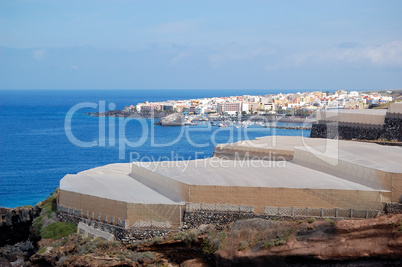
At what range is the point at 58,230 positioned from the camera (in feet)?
64.8

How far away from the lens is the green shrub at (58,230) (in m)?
19.4

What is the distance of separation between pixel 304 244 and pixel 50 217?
11241mm

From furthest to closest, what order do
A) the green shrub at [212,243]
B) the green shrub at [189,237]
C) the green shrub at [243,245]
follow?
the green shrub at [189,237], the green shrub at [212,243], the green shrub at [243,245]

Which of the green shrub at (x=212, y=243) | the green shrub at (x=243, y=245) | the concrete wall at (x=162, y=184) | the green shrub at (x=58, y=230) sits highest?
the concrete wall at (x=162, y=184)

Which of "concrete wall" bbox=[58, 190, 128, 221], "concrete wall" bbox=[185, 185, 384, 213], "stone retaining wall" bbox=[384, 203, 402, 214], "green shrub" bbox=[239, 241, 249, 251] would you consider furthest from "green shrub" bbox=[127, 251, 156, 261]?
"stone retaining wall" bbox=[384, 203, 402, 214]

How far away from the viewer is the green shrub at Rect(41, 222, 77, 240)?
19438 millimetres

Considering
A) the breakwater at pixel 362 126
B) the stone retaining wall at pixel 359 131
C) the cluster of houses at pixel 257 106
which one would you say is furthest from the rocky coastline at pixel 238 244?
the cluster of houses at pixel 257 106

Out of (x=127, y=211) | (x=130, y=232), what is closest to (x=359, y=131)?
(x=127, y=211)

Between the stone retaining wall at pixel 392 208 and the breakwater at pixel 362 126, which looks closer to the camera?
the stone retaining wall at pixel 392 208

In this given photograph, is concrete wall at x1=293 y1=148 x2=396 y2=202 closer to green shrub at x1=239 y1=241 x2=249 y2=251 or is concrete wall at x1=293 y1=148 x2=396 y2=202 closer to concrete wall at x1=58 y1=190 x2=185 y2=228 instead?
green shrub at x1=239 y1=241 x2=249 y2=251

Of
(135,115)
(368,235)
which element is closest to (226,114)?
(135,115)

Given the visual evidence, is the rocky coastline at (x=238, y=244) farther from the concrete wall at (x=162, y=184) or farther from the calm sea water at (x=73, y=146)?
the calm sea water at (x=73, y=146)

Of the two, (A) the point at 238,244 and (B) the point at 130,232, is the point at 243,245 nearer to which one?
(A) the point at 238,244

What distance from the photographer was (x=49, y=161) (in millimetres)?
56156
